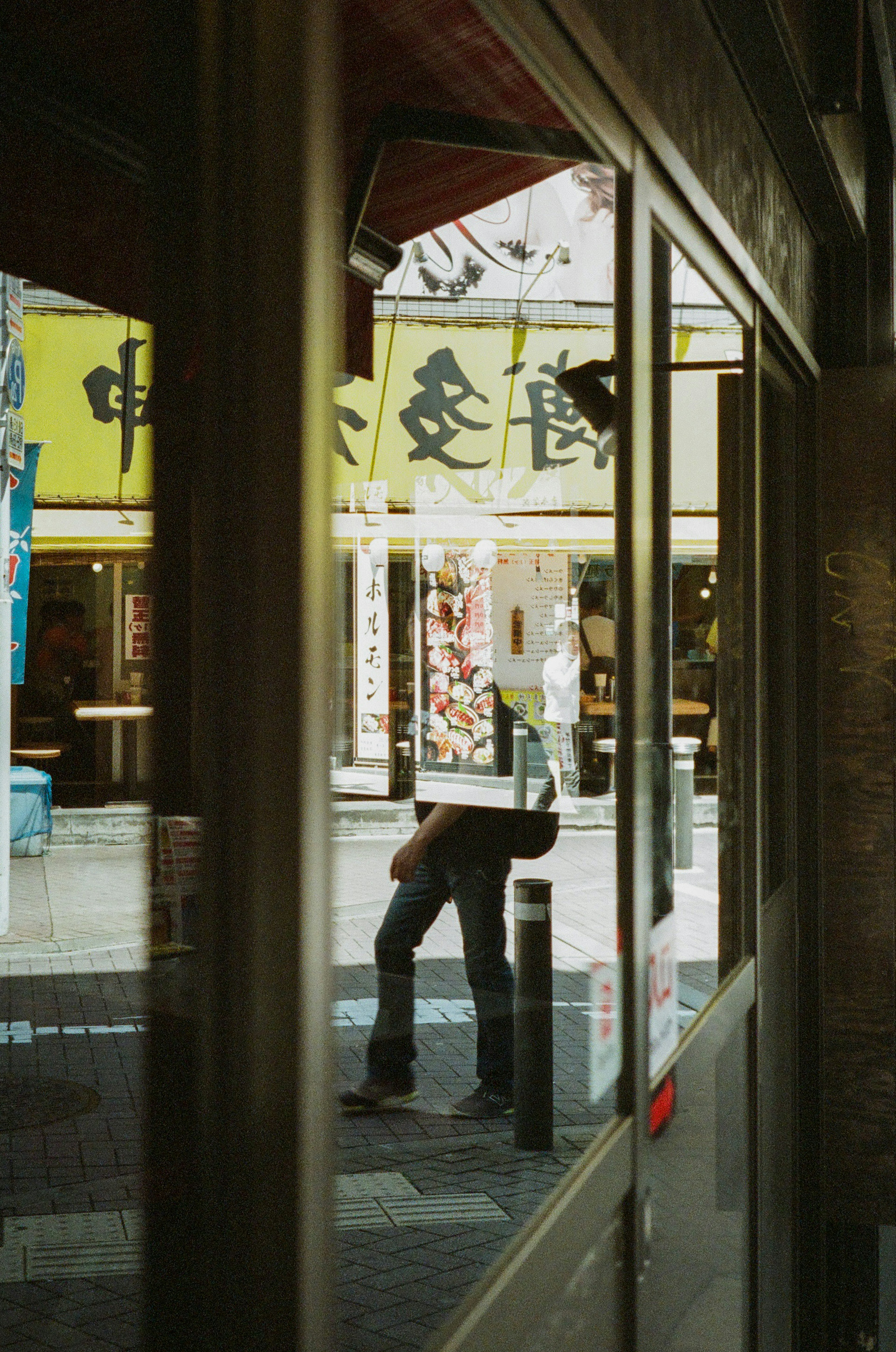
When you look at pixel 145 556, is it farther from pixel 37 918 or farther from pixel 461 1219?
pixel 37 918

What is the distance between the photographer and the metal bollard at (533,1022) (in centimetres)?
434

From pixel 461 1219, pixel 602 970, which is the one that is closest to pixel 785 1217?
pixel 461 1219

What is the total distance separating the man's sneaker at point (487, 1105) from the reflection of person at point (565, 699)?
1.28m

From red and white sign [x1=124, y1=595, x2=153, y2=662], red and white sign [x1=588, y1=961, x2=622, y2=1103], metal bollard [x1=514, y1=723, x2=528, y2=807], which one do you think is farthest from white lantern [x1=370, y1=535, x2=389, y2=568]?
metal bollard [x1=514, y1=723, x2=528, y2=807]

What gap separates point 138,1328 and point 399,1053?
419 cm

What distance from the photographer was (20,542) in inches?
327

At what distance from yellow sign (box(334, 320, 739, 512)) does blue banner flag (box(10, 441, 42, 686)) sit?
2.63m

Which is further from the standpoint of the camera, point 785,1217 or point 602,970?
point 785,1217

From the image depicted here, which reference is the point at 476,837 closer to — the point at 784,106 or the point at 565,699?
the point at 784,106

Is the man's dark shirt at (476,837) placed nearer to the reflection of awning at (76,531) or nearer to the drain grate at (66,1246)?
the drain grate at (66,1246)

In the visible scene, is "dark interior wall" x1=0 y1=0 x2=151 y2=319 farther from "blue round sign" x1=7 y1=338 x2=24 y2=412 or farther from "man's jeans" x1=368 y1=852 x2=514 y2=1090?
"blue round sign" x1=7 y1=338 x2=24 y2=412

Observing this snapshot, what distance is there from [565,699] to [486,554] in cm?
123

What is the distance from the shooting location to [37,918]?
8.78 meters

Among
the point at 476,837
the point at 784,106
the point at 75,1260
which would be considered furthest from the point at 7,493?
the point at 784,106
